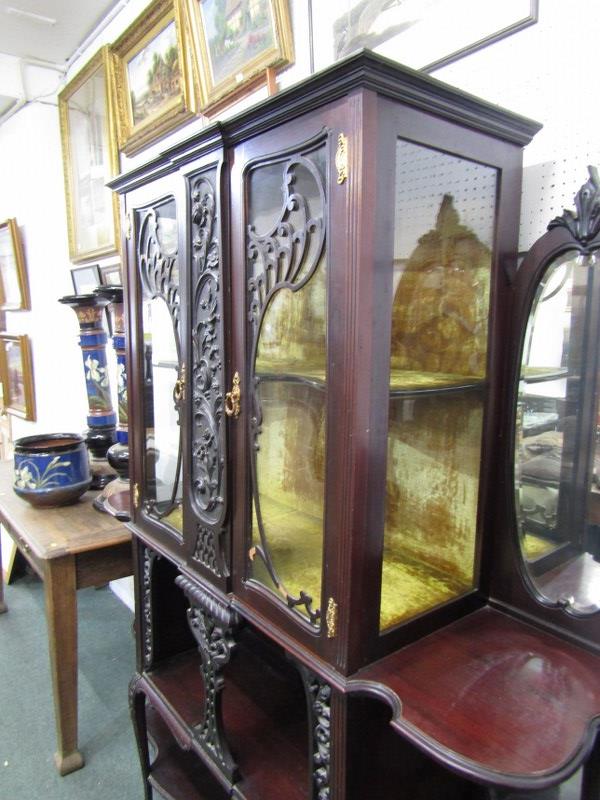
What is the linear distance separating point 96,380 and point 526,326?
1625 mm

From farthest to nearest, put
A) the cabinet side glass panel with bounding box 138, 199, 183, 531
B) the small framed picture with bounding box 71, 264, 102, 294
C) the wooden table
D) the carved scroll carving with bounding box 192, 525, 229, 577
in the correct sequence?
1. the small framed picture with bounding box 71, 264, 102, 294
2. the wooden table
3. the cabinet side glass panel with bounding box 138, 199, 183, 531
4. the carved scroll carving with bounding box 192, 525, 229, 577

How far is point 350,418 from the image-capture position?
2.24 feet

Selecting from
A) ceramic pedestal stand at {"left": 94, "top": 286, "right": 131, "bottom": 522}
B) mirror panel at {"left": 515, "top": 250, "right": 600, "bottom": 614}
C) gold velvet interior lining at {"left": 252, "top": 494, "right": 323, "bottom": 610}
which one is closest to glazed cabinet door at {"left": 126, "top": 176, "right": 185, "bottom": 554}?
gold velvet interior lining at {"left": 252, "top": 494, "right": 323, "bottom": 610}

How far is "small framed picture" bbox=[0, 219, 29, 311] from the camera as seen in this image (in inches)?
112

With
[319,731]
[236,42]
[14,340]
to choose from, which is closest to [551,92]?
[236,42]

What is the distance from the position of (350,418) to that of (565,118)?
0.57m

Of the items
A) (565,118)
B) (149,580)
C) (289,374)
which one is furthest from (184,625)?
(565,118)

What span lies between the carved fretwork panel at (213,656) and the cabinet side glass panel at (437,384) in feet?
1.16

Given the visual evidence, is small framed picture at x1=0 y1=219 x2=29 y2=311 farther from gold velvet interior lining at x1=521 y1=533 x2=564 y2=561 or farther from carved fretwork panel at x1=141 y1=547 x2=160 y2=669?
gold velvet interior lining at x1=521 y1=533 x2=564 y2=561

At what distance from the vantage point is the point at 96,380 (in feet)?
6.56

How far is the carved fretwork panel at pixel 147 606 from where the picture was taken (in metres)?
1.28

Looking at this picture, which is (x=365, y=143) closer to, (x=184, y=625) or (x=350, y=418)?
(x=350, y=418)

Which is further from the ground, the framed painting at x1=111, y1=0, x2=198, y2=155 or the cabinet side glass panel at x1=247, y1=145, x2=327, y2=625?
the framed painting at x1=111, y1=0, x2=198, y2=155

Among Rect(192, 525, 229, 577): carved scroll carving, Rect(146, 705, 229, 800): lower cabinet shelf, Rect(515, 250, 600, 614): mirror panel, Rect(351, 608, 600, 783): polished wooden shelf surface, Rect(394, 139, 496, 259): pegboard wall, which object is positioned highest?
Rect(394, 139, 496, 259): pegboard wall
